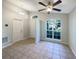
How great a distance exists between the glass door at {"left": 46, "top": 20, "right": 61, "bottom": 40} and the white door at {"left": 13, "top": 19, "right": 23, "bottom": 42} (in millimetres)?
2544

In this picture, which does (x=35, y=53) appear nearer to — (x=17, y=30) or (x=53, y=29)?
(x=17, y=30)

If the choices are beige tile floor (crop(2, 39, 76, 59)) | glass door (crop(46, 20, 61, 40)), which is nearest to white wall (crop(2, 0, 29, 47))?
beige tile floor (crop(2, 39, 76, 59))

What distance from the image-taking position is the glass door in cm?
754

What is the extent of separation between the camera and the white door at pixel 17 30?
6688 millimetres

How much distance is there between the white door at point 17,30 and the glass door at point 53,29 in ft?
8.35

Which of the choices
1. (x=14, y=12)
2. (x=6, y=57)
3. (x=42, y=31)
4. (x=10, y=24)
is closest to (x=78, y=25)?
(x=6, y=57)

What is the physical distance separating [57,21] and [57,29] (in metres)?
0.74

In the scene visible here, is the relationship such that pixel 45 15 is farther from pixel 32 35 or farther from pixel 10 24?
pixel 10 24

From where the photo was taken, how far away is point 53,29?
7727mm

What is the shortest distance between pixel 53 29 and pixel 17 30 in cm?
331

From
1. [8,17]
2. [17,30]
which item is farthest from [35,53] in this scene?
[17,30]

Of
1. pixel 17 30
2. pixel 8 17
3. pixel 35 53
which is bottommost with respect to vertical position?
pixel 35 53

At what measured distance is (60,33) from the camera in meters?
7.45

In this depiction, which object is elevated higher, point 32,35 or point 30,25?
point 30,25
